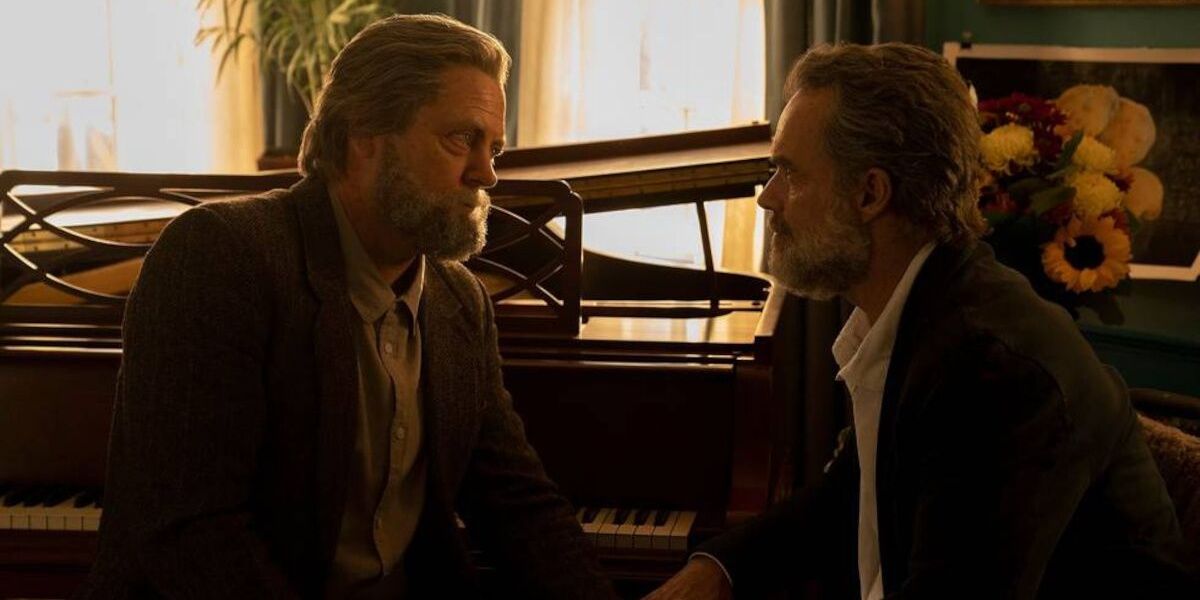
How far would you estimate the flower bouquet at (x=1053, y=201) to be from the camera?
113 inches

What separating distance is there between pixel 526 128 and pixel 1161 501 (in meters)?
3.31

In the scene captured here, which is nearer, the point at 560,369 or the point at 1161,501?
the point at 1161,501

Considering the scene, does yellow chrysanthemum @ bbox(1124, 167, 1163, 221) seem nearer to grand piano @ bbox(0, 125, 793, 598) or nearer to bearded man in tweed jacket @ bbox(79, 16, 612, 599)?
grand piano @ bbox(0, 125, 793, 598)

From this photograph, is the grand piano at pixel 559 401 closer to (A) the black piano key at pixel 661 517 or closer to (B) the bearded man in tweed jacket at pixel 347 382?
(A) the black piano key at pixel 661 517

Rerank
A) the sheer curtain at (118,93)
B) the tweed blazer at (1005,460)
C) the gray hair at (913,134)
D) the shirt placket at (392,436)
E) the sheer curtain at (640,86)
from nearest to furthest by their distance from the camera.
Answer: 1. the tweed blazer at (1005,460)
2. the gray hair at (913,134)
3. the shirt placket at (392,436)
4. the sheer curtain at (118,93)
5. the sheer curtain at (640,86)

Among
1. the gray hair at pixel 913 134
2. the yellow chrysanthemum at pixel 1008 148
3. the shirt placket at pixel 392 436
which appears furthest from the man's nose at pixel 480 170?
the yellow chrysanthemum at pixel 1008 148

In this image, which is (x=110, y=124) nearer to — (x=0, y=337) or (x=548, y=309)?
(x=0, y=337)

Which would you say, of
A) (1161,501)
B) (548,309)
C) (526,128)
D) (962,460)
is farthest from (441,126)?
(526,128)

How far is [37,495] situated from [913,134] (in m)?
1.75

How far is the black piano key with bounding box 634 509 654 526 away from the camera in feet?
8.14

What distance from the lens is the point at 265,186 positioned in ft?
8.54

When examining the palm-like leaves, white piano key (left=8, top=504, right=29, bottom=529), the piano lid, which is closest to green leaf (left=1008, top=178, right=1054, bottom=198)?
the piano lid

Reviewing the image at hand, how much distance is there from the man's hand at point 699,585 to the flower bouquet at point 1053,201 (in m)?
1.26

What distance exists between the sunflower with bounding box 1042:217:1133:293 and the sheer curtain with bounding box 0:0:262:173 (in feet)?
9.95
